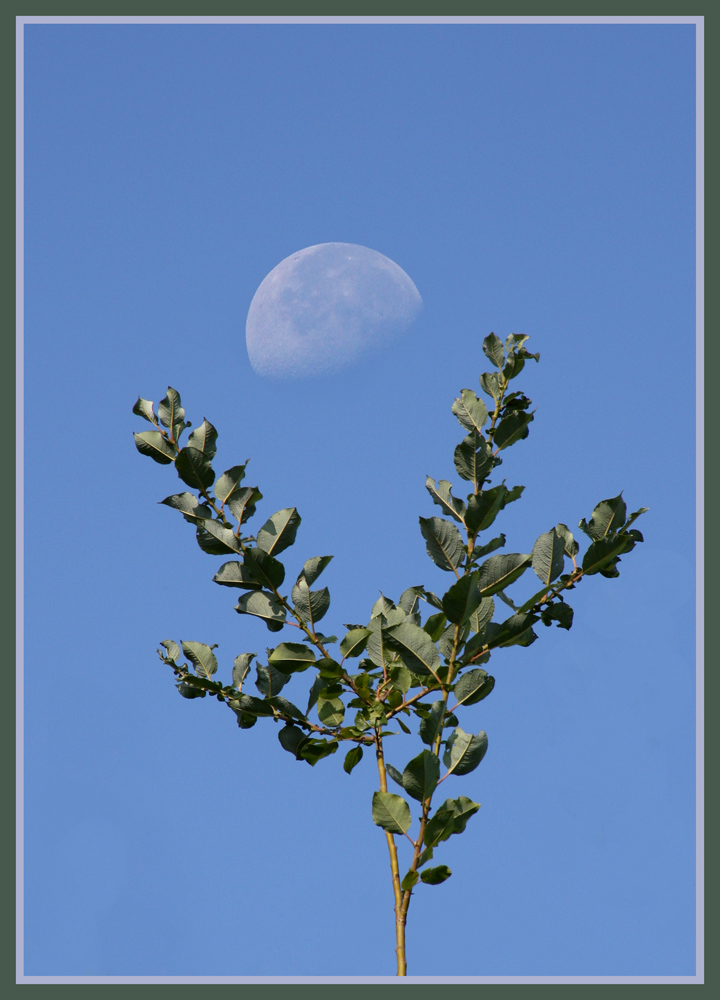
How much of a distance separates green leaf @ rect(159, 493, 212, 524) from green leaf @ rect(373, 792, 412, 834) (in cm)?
99

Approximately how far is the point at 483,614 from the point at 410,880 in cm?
72

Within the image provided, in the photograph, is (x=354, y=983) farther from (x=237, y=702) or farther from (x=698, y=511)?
(x=698, y=511)

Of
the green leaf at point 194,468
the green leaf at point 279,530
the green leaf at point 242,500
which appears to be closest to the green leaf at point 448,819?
the green leaf at point 279,530

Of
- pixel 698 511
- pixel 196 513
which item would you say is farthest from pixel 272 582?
pixel 698 511

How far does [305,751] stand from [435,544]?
2.40 feet

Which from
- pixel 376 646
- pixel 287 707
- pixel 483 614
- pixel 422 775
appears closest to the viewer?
pixel 422 775

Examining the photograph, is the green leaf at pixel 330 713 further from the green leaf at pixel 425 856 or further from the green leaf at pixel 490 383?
the green leaf at pixel 490 383

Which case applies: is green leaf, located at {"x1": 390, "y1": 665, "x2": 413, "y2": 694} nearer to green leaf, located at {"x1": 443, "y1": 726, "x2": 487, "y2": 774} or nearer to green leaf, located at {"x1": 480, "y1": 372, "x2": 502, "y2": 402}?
green leaf, located at {"x1": 443, "y1": 726, "x2": 487, "y2": 774}

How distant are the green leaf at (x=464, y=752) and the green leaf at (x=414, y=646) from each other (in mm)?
208

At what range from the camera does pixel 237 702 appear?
2.65m

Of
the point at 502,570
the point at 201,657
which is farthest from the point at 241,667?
the point at 502,570

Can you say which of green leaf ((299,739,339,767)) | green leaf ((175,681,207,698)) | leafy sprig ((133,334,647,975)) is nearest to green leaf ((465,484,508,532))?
leafy sprig ((133,334,647,975))

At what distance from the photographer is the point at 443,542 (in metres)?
2.39

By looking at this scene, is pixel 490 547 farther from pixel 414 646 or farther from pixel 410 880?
pixel 410 880
